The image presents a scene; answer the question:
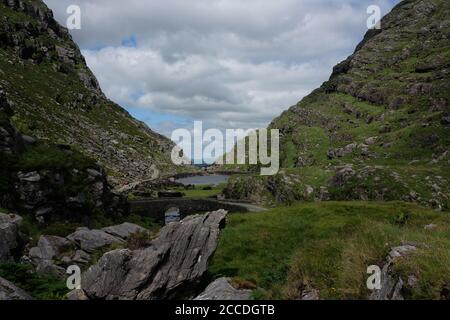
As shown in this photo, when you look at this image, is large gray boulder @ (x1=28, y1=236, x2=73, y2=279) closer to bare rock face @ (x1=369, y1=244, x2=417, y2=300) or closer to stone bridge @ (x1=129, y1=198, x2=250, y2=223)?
bare rock face @ (x1=369, y1=244, x2=417, y2=300)

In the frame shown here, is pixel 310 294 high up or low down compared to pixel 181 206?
up

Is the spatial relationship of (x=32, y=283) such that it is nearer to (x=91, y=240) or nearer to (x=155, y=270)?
(x=155, y=270)

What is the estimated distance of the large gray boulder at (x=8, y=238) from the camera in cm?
2289

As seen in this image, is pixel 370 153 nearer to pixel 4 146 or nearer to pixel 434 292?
pixel 4 146

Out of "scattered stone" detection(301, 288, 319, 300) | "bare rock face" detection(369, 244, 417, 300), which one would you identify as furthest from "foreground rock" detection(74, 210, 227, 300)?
"bare rock face" detection(369, 244, 417, 300)

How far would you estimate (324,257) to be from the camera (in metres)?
15.8

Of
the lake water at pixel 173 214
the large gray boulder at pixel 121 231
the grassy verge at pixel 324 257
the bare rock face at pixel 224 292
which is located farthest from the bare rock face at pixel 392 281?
the lake water at pixel 173 214

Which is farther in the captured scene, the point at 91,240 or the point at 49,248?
the point at 91,240

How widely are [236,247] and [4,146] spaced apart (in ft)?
82.4

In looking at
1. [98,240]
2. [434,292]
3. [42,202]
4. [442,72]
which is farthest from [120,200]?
[442,72]

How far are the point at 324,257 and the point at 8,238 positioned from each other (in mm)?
18660

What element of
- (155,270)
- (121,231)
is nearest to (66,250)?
(121,231)

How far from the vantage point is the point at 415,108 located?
167375 mm

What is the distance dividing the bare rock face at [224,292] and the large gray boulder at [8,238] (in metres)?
13.2
